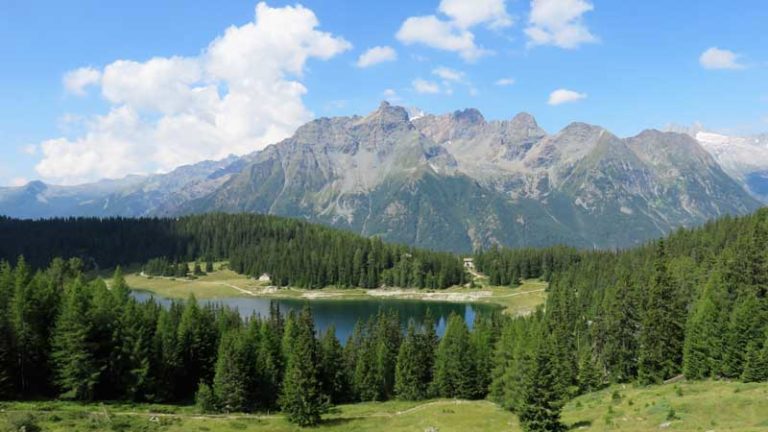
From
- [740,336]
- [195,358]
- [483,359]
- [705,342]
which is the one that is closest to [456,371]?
[483,359]

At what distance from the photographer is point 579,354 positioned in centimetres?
9156

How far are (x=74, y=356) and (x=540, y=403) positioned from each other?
50.3 m

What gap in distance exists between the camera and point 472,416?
5962cm

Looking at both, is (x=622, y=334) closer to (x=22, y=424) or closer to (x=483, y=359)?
(x=483, y=359)

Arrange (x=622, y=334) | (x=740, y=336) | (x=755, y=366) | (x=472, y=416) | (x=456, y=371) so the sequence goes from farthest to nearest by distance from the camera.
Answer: (x=456, y=371) → (x=622, y=334) → (x=740, y=336) → (x=472, y=416) → (x=755, y=366)

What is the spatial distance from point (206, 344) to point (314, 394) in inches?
1124

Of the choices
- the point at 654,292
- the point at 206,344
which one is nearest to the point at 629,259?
the point at 654,292

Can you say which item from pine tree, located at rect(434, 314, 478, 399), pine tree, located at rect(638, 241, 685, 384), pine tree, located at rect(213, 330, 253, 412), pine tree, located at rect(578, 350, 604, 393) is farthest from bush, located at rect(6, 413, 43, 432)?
pine tree, located at rect(638, 241, 685, 384)

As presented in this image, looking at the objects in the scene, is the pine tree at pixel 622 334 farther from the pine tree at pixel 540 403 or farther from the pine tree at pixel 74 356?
the pine tree at pixel 74 356

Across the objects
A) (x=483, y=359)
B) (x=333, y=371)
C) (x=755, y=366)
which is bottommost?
(x=333, y=371)

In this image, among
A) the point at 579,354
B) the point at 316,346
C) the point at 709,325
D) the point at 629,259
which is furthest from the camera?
the point at 629,259

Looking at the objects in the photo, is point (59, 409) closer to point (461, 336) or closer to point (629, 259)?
point (461, 336)

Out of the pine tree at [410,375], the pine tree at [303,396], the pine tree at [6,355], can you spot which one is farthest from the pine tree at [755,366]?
the pine tree at [6,355]

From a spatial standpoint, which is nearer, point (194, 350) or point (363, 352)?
point (194, 350)
